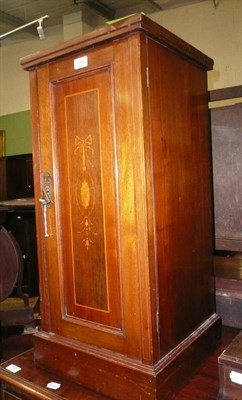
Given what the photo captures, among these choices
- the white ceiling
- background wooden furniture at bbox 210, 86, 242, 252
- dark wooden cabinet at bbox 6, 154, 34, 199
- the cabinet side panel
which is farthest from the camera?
dark wooden cabinet at bbox 6, 154, 34, 199

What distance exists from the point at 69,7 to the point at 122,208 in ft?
14.3

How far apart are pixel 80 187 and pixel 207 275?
2.22 ft

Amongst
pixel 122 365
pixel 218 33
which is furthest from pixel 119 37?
pixel 218 33

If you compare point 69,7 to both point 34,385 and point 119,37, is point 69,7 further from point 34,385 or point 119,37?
point 34,385

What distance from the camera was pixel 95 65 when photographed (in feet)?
4.33

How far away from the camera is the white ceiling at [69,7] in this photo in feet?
15.2

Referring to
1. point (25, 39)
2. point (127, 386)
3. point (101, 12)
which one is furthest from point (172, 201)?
point (25, 39)

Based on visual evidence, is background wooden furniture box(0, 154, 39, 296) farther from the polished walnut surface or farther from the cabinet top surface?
the cabinet top surface

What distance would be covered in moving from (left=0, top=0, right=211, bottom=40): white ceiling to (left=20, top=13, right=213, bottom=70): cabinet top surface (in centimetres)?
352

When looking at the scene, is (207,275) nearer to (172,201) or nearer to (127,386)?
(172,201)

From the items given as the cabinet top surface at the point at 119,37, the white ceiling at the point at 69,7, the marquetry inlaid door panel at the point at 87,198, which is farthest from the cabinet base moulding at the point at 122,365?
the white ceiling at the point at 69,7

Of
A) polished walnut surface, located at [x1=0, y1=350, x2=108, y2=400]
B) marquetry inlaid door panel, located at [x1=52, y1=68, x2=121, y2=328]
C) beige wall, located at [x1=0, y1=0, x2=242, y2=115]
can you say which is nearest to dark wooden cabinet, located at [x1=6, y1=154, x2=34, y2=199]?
beige wall, located at [x1=0, y1=0, x2=242, y2=115]

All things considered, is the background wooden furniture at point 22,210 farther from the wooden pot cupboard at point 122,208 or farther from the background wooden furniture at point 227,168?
the background wooden furniture at point 227,168

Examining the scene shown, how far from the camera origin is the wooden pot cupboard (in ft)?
4.12
